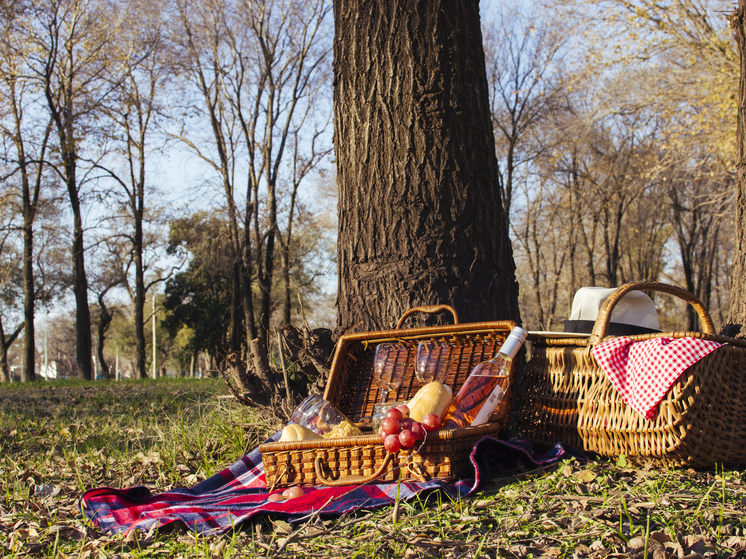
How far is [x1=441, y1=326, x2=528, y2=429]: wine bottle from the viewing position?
7.61ft

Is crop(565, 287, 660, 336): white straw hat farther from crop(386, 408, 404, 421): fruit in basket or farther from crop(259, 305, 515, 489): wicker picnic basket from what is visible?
crop(386, 408, 404, 421): fruit in basket

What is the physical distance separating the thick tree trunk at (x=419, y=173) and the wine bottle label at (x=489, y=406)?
875 mm

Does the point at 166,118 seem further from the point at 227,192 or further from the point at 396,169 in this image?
the point at 396,169

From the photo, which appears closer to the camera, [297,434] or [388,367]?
[297,434]

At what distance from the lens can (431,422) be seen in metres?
2.05

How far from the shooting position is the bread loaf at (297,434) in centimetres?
235

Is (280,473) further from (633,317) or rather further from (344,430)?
(633,317)

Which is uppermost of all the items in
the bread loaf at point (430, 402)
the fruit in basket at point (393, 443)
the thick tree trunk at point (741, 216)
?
the thick tree trunk at point (741, 216)

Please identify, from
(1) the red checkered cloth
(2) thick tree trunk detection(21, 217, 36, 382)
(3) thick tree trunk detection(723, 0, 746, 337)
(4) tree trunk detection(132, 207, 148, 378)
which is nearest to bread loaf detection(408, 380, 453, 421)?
(1) the red checkered cloth

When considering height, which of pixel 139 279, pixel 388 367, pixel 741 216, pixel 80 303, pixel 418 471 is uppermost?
pixel 139 279

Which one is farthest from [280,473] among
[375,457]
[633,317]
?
[633,317]

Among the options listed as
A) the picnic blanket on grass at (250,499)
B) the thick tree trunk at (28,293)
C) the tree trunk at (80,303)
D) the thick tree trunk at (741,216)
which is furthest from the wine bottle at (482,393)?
the thick tree trunk at (28,293)

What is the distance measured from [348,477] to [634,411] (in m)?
1.12

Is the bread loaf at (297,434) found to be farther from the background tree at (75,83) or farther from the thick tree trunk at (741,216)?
the background tree at (75,83)
